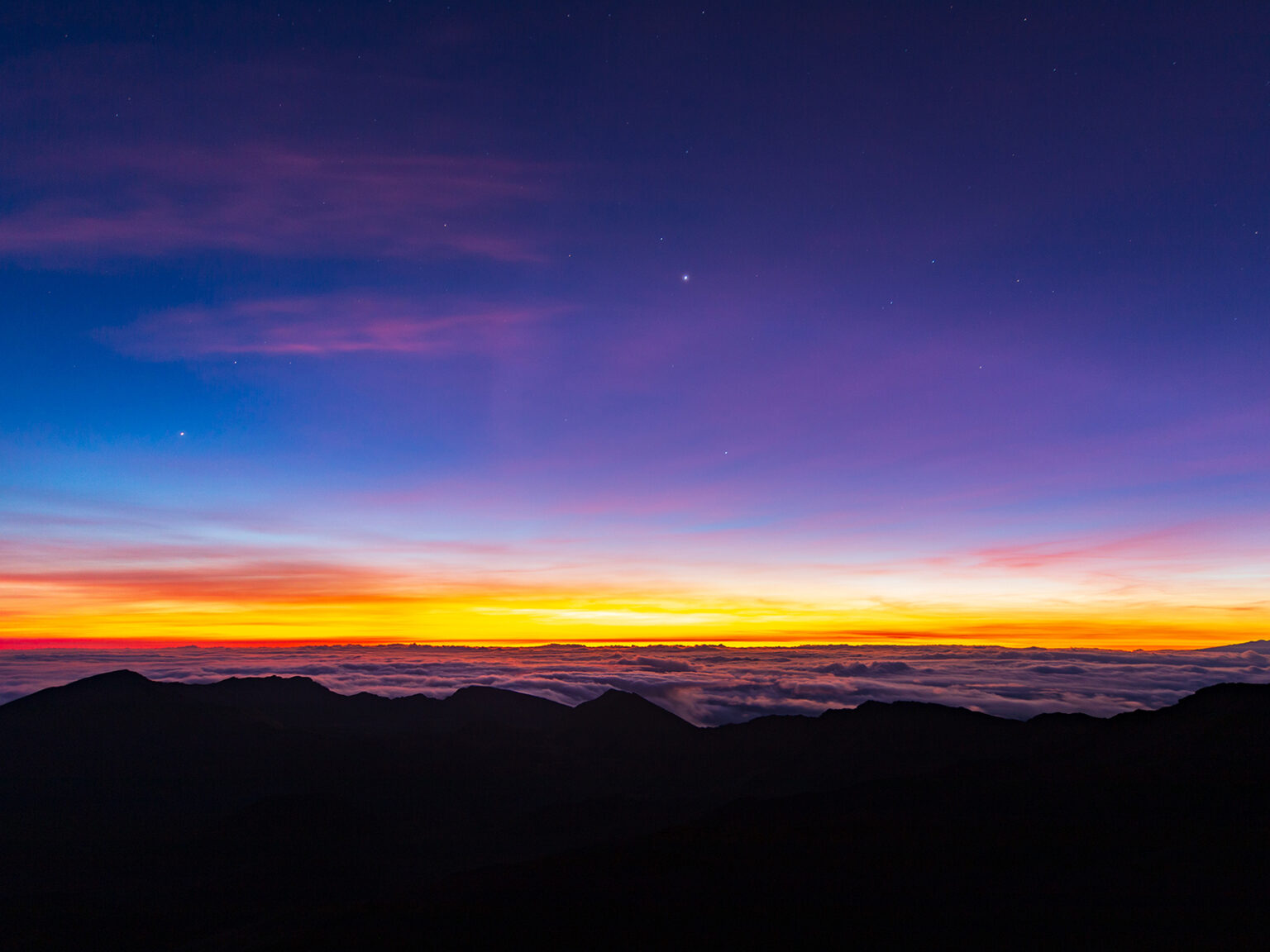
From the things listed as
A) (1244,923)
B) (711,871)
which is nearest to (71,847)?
(711,871)

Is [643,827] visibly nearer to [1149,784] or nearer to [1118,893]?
[1149,784]

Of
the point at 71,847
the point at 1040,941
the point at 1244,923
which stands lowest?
the point at 71,847

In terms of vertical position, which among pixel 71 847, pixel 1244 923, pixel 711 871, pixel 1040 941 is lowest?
pixel 71 847

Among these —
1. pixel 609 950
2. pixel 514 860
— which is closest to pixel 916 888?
pixel 609 950

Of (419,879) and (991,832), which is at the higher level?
(991,832)

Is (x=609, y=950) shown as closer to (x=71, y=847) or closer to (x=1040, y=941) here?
(x=1040, y=941)

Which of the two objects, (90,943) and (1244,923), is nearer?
(1244,923)

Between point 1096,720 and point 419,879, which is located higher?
point 1096,720

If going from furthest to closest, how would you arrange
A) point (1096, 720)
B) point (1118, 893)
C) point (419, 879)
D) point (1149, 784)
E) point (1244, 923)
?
point (1096, 720) → point (419, 879) → point (1149, 784) → point (1118, 893) → point (1244, 923)

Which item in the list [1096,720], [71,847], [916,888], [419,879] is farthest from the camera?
[71,847]
